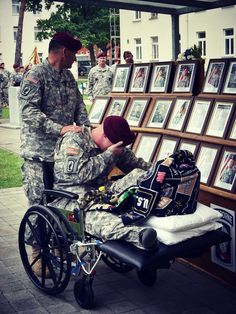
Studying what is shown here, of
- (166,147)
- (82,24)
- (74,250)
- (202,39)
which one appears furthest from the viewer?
(82,24)

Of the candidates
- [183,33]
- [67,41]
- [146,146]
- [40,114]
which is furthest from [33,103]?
[183,33]

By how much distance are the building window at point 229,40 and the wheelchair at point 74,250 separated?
27.2 metres

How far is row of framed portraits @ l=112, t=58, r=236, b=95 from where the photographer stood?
16.5ft

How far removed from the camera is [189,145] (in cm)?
504

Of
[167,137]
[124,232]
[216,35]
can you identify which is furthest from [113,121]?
[216,35]

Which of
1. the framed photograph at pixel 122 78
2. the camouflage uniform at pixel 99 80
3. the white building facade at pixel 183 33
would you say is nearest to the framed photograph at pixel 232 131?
the framed photograph at pixel 122 78

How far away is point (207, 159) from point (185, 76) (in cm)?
102

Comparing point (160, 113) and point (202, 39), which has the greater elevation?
point (202, 39)

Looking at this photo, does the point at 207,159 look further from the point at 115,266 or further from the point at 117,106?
the point at 117,106

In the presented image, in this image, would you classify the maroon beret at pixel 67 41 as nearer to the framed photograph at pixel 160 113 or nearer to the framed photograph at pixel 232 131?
the framed photograph at pixel 160 113

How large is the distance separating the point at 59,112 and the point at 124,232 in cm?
171

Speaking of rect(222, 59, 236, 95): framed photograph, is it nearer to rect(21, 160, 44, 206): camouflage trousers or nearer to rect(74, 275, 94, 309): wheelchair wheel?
rect(21, 160, 44, 206): camouflage trousers

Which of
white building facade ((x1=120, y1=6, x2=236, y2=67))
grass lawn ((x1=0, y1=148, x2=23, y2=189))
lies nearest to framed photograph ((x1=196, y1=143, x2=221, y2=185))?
grass lawn ((x1=0, y1=148, x2=23, y2=189))

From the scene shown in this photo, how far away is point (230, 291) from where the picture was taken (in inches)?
177
